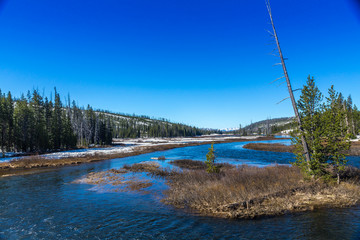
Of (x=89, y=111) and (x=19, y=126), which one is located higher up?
(x=89, y=111)

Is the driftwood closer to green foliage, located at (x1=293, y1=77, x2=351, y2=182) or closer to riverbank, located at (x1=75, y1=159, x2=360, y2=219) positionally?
riverbank, located at (x1=75, y1=159, x2=360, y2=219)

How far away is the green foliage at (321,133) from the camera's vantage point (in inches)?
526

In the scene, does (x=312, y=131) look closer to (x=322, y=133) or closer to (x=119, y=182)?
(x=322, y=133)

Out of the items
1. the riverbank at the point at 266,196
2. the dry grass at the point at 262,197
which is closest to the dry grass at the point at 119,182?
the riverbank at the point at 266,196

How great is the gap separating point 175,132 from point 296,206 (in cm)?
17550

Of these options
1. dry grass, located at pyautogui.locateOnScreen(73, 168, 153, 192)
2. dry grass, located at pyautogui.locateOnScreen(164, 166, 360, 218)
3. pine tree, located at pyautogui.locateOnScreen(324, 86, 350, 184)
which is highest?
pine tree, located at pyautogui.locateOnScreen(324, 86, 350, 184)

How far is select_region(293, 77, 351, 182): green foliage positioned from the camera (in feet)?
43.8

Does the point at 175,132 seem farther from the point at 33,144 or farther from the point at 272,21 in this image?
the point at 272,21

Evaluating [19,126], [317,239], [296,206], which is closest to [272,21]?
[296,206]

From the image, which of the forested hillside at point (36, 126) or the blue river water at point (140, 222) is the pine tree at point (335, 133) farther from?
the forested hillside at point (36, 126)

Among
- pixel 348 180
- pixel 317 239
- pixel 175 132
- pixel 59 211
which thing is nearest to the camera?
pixel 317 239

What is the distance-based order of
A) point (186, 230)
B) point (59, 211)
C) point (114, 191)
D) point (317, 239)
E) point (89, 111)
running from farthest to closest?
point (89, 111), point (114, 191), point (59, 211), point (186, 230), point (317, 239)

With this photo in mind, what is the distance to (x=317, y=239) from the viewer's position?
7.75m

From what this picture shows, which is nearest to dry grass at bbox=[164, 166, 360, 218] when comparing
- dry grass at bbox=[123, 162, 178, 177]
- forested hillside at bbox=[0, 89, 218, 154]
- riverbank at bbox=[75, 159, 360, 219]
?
→ riverbank at bbox=[75, 159, 360, 219]
